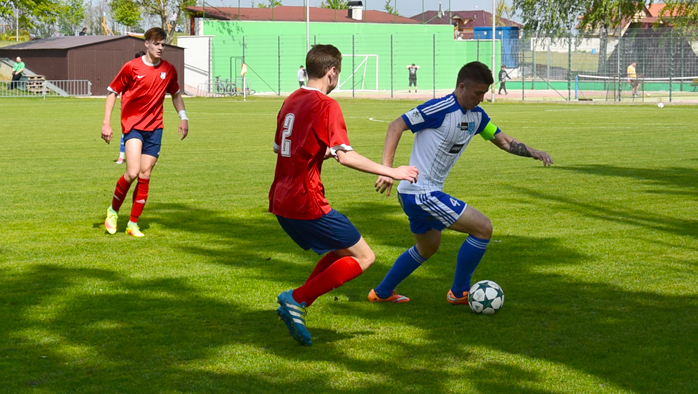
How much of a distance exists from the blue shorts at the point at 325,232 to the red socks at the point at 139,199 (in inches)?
154

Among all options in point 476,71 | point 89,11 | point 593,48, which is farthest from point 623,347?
point 89,11

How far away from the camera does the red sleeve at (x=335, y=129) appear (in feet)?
→ 15.6

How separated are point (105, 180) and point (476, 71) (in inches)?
333

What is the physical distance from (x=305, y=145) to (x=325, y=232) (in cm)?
52

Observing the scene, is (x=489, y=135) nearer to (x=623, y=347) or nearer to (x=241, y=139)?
(x=623, y=347)

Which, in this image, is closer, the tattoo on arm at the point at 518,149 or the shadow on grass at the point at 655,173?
the tattoo on arm at the point at 518,149

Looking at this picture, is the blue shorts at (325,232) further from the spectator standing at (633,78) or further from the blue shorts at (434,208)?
the spectator standing at (633,78)

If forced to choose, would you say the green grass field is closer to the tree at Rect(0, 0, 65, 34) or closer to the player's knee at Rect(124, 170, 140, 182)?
the player's knee at Rect(124, 170, 140, 182)

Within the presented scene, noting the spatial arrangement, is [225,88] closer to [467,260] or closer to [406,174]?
[467,260]

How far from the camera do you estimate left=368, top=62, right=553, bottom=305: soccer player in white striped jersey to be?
5582 millimetres

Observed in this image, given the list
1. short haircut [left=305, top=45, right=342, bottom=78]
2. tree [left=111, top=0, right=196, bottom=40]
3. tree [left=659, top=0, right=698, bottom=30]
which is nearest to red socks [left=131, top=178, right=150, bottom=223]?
short haircut [left=305, top=45, right=342, bottom=78]

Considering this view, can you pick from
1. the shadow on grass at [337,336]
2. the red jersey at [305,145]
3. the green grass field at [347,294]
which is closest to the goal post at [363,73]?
the green grass field at [347,294]

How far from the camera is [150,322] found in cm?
548

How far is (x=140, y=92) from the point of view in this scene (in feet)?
28.2
